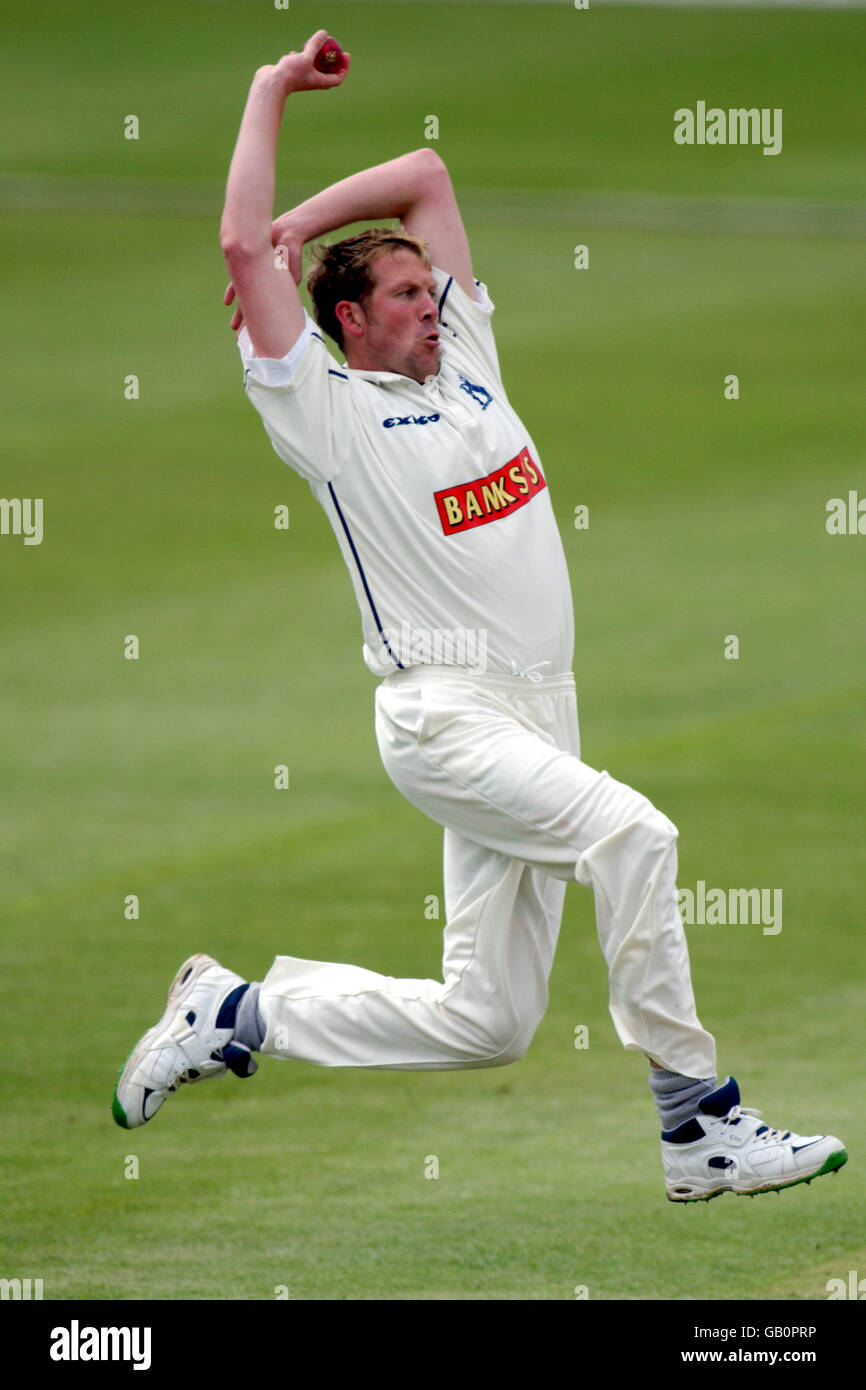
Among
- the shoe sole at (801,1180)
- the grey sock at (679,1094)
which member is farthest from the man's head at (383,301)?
the shoe sole at (801,1180)

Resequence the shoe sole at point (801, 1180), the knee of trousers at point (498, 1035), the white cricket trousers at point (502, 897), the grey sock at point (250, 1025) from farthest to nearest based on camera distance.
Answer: the grey sock at point (250, 1025), the knee of trousers at point (498, 1035), the white cricket trousers at point (502, 897), the shoe sole at point (801, 1180)

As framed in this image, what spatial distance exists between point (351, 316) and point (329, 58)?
698 millimetres

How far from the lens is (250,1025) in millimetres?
5781

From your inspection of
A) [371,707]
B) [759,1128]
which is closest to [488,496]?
[759,1128]

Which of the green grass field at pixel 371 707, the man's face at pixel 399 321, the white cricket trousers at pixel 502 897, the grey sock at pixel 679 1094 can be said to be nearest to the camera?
the white cricket trousers at pixel 502 897

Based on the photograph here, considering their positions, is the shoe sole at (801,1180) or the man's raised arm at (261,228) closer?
the shoe sole at (801,1180)

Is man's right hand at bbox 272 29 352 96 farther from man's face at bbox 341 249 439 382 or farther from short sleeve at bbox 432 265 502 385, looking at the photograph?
short sleeve at bbox 432 265 502 385

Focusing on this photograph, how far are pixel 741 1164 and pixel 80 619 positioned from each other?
921cm

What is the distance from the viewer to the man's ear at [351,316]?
5.63 m

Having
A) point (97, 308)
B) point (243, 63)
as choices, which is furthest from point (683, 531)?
point (243, 63)

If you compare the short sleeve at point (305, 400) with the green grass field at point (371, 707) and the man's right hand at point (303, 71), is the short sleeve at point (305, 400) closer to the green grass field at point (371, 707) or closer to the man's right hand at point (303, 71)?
the man's right hand at point (303, 71)

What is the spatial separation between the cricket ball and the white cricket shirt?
711mm

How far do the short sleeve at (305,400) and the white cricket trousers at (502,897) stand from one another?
65 centimetres

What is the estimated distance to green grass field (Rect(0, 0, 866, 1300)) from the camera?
659 centimetres
